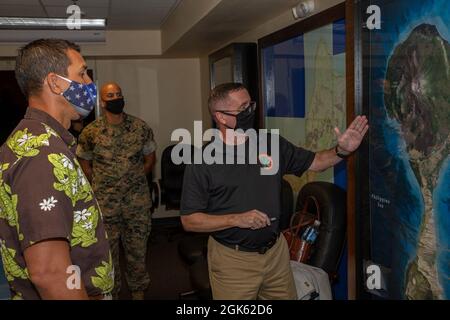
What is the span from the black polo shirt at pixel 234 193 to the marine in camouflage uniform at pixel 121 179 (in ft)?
4.54

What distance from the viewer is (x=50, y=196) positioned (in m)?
1.08

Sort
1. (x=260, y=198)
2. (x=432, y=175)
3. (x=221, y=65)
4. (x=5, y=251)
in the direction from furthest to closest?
(x=221, y=65) < (x=260, y=198) < (x=432, y=175) < (x=5, y=251)

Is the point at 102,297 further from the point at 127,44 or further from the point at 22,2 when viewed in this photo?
the point at 127,44

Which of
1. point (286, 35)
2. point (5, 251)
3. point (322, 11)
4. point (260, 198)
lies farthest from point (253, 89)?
point (5, 251)

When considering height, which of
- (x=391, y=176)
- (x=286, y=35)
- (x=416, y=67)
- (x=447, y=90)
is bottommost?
(x=391, y=176)

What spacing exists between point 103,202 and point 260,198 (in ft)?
5.31

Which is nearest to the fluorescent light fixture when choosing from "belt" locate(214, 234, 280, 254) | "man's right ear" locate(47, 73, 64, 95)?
"belt" locate(214, 234, 280, 254)

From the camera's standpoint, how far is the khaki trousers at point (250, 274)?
1.92 meters

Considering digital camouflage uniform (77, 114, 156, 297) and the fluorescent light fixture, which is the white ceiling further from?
digital camouflage uniform (77, 114, 156, 297)

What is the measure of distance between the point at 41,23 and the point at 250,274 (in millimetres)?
3088

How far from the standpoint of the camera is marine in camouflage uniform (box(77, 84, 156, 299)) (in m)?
3.19

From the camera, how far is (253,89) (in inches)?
143

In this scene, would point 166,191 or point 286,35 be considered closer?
point 286,35
